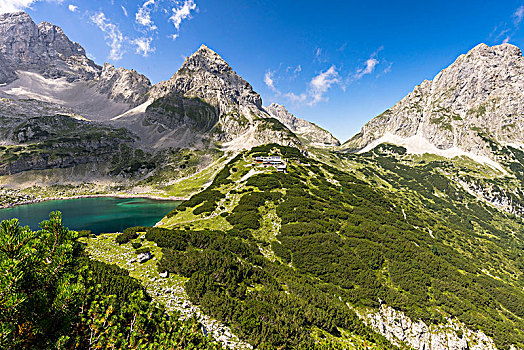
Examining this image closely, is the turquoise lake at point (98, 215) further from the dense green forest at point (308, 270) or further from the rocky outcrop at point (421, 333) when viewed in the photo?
the rocky outcrop at point (421, 333)

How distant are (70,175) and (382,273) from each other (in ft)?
668

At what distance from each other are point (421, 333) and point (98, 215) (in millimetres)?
109426

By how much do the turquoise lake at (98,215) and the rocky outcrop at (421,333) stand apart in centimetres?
7206

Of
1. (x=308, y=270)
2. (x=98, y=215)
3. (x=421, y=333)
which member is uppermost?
(x=308, y=270)

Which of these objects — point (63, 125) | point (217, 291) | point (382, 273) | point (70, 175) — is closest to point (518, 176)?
point (382, 273)

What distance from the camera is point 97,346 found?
5.87 m

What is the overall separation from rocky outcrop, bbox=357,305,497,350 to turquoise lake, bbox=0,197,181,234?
7206 centimetres

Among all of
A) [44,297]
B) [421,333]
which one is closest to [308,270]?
[421,333]

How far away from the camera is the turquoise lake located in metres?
71.1

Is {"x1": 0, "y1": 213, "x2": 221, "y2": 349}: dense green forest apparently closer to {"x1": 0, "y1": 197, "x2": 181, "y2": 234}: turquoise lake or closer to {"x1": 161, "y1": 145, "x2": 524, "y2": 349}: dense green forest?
{"x1": 161, "y1": 145, "x2": 524, "y2": 349}: dense green forest

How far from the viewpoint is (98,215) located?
284ft

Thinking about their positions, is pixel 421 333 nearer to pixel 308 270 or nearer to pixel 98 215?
pixel 308 270

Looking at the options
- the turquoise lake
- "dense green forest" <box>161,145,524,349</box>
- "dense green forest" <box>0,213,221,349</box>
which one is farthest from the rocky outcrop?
the turquoise lake

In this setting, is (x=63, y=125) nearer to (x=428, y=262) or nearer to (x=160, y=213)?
(x=160, y=213)
